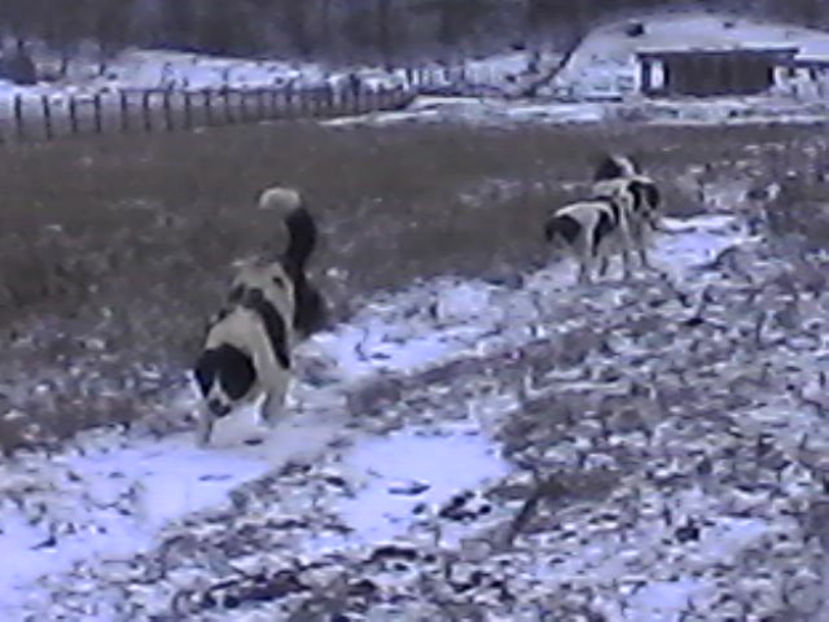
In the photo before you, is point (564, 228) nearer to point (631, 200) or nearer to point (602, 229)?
point (602, 229)

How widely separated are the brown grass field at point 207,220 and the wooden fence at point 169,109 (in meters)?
4.34

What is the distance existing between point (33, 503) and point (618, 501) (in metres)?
2.66

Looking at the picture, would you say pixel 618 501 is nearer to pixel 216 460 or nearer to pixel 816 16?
pixel 216 460

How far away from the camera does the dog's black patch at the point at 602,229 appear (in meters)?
16.4

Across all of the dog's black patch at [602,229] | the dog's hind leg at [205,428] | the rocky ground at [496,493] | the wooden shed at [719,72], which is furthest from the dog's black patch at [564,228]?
the wooden shed at [719,72]

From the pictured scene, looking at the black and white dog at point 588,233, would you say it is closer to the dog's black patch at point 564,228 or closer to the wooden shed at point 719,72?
the dog's black patch at point 564,228

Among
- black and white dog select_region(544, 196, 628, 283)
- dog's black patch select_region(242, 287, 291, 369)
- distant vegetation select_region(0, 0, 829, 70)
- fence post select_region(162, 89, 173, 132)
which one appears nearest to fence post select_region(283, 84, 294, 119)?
fence post select_region(162, 89, 173, 132)

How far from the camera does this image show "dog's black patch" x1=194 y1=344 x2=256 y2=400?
398 inches

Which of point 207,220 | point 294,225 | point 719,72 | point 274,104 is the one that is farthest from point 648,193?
point 719,72

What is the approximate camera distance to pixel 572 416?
34.8 ft

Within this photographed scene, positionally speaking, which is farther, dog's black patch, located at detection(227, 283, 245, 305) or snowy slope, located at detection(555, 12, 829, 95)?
snowy slope, located at detection(555, 12, 829, 95)

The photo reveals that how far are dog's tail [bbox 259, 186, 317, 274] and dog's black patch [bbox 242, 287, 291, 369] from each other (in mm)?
1033

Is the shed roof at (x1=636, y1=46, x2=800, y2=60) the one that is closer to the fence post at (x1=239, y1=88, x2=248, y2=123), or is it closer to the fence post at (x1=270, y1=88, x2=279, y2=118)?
the fence post at (x1=270, y1=88, x2=279, y2=118)

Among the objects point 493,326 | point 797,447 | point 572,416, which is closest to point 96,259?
point 493,326
